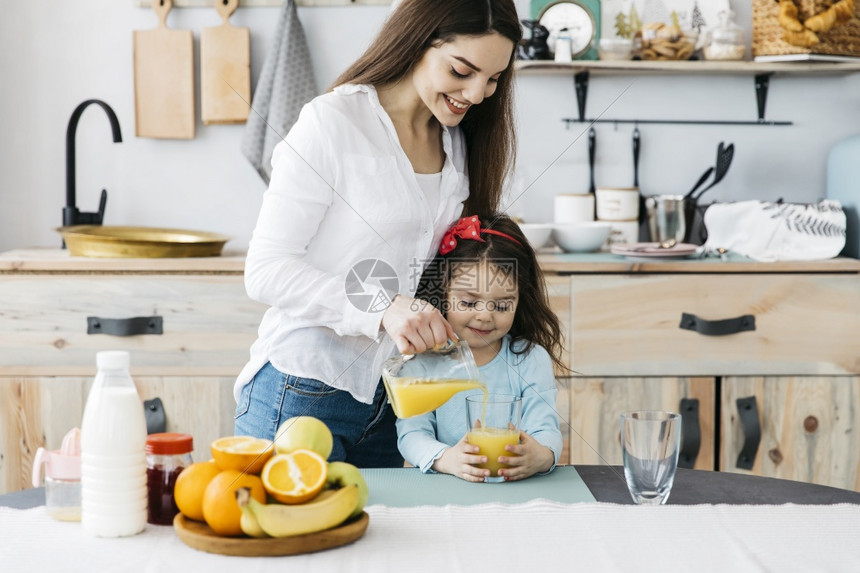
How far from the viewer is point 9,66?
2.66 meters

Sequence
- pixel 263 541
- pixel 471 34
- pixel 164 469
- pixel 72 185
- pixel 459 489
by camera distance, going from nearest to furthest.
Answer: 1. pixel 263 541
2. pixel 164 469
3. pixel 459 489
4. pixel 471 34
5. pixel 72 185

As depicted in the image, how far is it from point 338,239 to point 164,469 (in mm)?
502

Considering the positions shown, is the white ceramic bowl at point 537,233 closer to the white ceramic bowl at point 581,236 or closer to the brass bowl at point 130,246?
the white ceramic bowl at point 581,236

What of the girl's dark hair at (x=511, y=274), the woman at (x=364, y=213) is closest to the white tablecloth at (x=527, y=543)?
the woman at (x=364, y=213)

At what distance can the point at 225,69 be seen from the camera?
2.63 metres

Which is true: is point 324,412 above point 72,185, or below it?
below

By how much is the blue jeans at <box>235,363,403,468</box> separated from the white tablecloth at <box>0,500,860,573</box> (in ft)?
1.34

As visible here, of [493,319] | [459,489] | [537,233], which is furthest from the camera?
[537,233]

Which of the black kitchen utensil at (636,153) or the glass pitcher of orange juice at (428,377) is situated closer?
the glass pitcher of orange juice at (428,377)

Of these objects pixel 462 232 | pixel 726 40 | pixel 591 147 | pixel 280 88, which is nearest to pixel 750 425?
pixel 591 147

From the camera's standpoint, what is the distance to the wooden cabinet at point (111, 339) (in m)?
2.25

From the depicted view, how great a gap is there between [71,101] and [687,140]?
1.79m

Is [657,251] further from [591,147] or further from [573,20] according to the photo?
[573,20]

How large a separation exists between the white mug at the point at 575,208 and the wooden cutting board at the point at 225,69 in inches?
36.7
